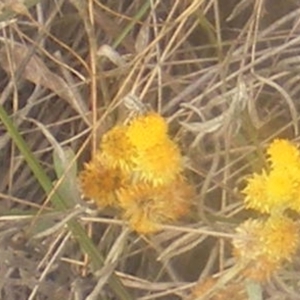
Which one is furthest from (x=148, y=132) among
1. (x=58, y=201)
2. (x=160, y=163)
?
(x=58, y=201)

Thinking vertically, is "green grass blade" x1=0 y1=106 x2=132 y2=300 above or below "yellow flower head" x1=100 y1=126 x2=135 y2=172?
below

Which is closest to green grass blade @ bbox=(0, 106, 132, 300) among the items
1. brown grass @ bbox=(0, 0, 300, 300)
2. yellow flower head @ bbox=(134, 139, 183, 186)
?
brown grass @ bbox=(0, 0, 300, 300)

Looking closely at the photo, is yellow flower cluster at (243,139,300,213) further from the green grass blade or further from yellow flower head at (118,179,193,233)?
the green grass blade

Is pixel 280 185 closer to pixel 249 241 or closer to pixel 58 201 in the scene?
pixel 249 241

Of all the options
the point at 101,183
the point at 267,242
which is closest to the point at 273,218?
the point at 267,242

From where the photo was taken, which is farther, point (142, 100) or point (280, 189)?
point (142, 100)
